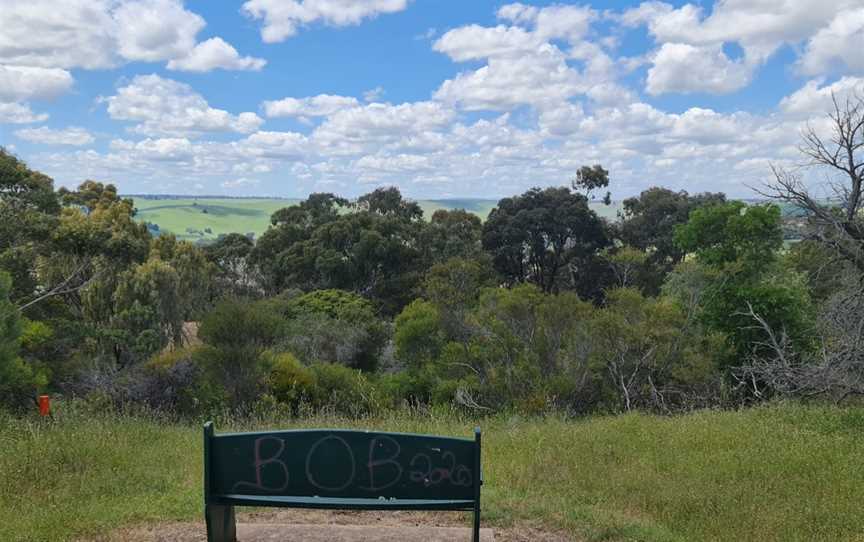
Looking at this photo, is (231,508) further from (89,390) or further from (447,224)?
(447,224)

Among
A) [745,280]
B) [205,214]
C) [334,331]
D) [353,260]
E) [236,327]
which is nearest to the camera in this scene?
[236,327]

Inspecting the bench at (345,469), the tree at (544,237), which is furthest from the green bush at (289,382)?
the tree at (544,237)

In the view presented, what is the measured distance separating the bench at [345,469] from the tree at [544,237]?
33.7 metres

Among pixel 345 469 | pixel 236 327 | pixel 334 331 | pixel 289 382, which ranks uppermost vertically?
pixel 345 469

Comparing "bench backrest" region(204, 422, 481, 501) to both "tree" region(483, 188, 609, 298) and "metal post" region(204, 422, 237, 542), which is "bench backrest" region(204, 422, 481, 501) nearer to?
"metal post" region(204, 422, 237, 542)

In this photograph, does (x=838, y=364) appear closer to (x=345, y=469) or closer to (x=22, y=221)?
(x=345, y=469)

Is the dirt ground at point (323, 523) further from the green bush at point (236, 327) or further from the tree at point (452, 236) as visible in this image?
the tree at point (452, 236)

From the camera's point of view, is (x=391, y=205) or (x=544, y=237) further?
(x=391, y=205)

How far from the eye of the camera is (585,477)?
225 inches

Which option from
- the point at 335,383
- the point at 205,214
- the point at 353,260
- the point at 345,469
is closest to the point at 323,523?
the point at 345,469

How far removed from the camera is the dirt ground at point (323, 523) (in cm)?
428

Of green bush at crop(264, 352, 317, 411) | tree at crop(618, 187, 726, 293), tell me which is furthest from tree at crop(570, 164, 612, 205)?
green bush at crop(264, 352, 317, 411)

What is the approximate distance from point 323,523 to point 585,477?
216 cm

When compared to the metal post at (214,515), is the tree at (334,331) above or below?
below
